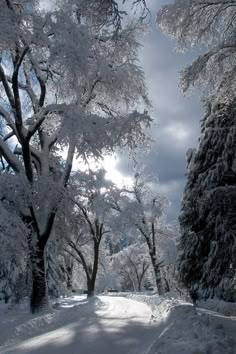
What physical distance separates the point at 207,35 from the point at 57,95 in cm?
684

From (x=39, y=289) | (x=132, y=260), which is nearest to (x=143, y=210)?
(x=39, y=289)

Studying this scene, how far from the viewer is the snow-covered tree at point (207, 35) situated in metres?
9.82

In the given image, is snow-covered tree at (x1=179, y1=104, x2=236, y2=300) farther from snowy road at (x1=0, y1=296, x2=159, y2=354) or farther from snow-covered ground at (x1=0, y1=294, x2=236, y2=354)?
snowy road at (x1=0, y1=296, x2=159, y2=354)

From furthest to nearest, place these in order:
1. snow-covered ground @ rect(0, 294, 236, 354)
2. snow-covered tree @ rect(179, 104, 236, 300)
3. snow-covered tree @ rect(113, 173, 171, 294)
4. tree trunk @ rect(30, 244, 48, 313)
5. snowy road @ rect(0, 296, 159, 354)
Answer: snow-covered tree @ rect(113, 173, 171, 294) → tree trunk @ rect(30, 244, 48, 313) → snow-covered tree @ rect(179, 104, 236, 300) → snowy road @ rect(0, 296, 159, 354) → snow-covered ground @ rect(0, 294, 236, 354)

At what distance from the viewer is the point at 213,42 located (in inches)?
437

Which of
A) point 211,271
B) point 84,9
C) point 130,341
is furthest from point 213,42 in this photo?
point 211,271

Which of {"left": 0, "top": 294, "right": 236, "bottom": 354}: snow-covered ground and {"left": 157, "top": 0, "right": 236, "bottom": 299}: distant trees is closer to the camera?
{"left": 0, "top": 294, "right": 236, "bottom": 354}: snow-covered ground

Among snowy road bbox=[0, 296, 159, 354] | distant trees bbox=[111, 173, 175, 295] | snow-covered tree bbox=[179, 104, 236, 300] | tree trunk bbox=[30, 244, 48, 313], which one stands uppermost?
distant trees bbox=[111, 173, 175, 295]

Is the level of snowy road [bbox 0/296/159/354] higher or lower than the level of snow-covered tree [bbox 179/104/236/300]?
lower

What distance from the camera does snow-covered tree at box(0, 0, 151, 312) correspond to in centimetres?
1343

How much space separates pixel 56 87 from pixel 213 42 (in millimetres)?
6211

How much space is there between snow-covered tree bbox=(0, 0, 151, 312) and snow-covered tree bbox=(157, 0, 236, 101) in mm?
1806

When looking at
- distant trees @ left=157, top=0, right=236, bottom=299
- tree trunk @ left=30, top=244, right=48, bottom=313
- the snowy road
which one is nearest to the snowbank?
the snowy road

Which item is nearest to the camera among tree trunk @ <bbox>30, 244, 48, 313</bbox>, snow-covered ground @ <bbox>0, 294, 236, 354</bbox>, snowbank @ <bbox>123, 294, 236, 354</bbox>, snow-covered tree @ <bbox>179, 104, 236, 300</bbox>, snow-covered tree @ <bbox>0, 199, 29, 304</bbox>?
snowbank @ <bbox>123, 294, 236, 354</bbox>
